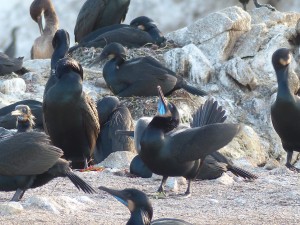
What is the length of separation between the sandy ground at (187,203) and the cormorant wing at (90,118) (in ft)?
3.00

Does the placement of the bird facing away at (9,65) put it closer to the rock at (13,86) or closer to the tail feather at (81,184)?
the rock at (13,86)

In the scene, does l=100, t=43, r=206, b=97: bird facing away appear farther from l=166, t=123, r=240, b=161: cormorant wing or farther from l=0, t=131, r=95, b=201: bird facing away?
l=0, t=131, r=95, b=201: bird facing away

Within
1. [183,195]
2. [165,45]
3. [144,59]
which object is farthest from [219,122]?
[165,45]

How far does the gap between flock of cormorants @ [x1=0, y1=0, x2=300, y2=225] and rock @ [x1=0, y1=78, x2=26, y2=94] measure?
0.85 meters

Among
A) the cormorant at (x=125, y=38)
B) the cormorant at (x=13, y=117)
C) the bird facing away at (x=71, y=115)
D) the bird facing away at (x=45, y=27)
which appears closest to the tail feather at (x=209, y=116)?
the bird facing away at (x=71, y=115)

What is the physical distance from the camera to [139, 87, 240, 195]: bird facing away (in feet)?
29.4

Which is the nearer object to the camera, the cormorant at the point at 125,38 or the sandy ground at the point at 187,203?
the sandy ground at the point at 187,203

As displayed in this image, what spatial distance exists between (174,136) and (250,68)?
7655 millimetres

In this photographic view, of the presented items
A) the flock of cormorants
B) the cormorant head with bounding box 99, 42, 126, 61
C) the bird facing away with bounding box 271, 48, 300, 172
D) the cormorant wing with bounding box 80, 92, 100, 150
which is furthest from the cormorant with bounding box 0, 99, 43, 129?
the bird facing away with bounding box 271, 48, 300, 172

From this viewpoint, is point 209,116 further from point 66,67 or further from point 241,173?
point 66,67

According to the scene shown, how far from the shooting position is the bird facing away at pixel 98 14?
19.2 meters

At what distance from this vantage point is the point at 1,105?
1490cm

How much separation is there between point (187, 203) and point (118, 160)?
112 inches

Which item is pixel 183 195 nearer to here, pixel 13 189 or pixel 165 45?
pixel 13 189
